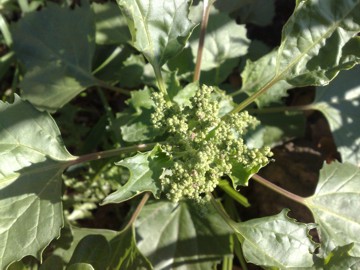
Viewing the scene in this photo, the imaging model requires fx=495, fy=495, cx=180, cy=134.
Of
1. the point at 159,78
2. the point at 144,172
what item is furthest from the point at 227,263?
the point at 159,78

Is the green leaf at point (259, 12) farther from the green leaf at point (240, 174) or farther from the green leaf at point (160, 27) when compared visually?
the green leaf at point (240, 174)

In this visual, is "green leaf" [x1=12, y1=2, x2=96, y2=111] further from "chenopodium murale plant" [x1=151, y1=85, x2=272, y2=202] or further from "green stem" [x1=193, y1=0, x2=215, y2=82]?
"chenopodium murale plant" [x1=151, y1=85, x2=272, y2=202]

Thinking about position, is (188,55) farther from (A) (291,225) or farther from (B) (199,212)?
(A) (291,225)

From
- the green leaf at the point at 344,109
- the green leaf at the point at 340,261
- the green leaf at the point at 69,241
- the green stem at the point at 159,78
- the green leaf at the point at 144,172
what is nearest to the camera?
→ the green leaf at the point at 144,172

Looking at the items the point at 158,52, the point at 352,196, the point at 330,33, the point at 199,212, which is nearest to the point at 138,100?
the point at 158,52

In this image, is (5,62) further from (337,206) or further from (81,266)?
(337,206)

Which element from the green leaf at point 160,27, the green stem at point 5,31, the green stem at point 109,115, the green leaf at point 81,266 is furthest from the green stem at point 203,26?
the green stem at point 5,31
